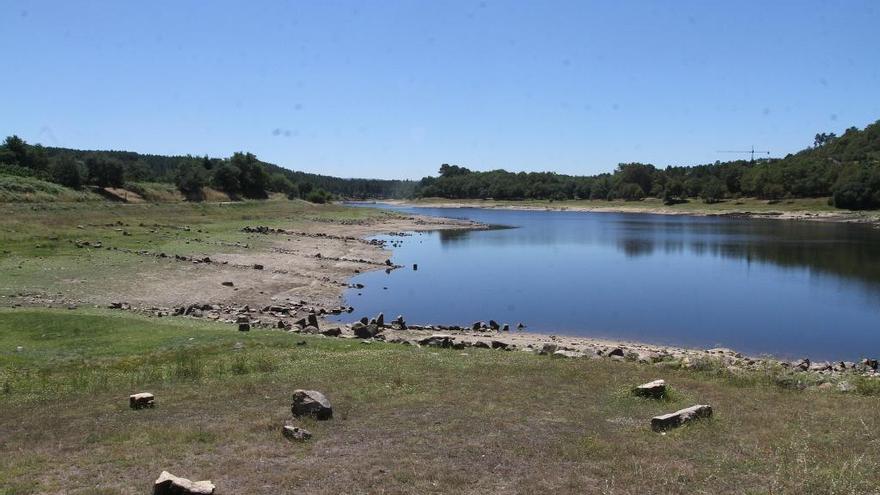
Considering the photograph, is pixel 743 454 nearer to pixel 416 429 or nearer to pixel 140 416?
pixel 416 429

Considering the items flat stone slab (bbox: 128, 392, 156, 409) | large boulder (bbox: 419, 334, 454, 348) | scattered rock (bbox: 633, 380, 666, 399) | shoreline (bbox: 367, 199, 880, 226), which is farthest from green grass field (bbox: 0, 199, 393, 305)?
shoreline (bbox: 367, 199, 880, 226)

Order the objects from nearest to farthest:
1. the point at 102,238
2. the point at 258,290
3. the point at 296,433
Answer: the point at 296,433 → the point at 258,290 → the point at 102,238

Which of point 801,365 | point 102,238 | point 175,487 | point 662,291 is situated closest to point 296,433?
point 175,487

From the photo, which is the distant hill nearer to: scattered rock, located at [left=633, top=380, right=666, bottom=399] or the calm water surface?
the calm water surface

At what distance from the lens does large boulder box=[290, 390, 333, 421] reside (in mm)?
12352

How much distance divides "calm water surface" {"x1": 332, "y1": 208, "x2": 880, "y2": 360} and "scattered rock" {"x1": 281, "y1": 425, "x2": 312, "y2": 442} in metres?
20.9

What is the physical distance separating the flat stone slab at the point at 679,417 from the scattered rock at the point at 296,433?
6.22 meters

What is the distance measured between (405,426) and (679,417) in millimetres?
5080

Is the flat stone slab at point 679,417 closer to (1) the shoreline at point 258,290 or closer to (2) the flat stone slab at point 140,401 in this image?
(1) the shoreline at point 258,290

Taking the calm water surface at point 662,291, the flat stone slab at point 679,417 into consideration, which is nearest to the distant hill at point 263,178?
the calm water surface at point 662,291

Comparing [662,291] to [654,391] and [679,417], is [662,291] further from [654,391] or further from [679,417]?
[679,417]

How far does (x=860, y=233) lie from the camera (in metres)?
88.8

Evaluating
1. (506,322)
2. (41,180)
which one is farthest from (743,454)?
(41,180)

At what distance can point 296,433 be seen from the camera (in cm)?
1119
